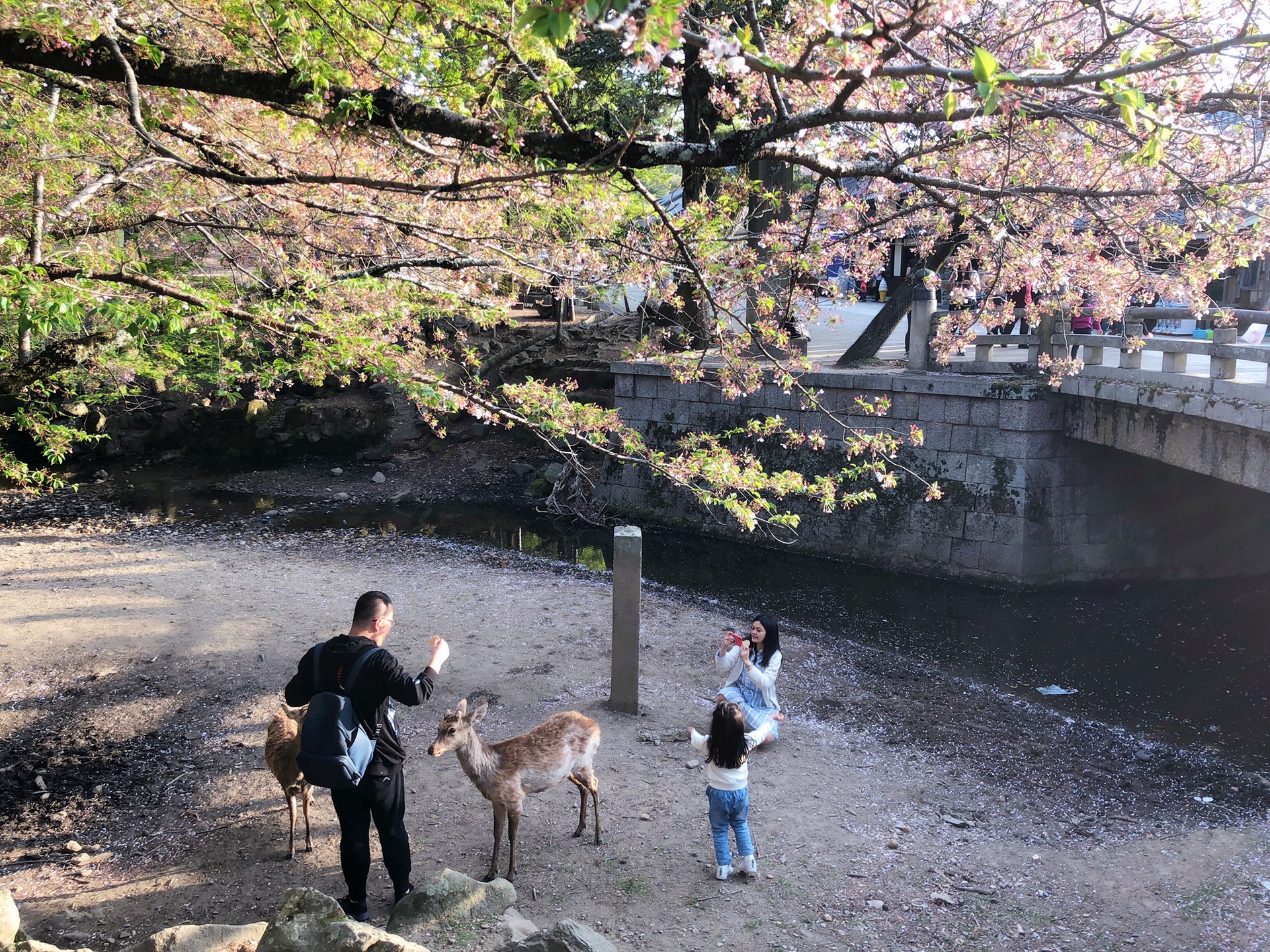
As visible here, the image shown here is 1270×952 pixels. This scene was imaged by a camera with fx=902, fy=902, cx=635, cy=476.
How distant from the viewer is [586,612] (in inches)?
448

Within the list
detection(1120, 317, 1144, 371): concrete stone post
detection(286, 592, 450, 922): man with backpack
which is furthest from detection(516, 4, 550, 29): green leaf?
detection(1120, 317, 1144, 371): concrete stone post

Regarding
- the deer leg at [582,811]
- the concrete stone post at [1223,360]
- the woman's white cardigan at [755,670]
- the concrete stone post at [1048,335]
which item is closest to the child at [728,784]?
the deer leg at [582,811]

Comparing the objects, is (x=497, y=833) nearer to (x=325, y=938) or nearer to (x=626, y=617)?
(x=325, y=938)

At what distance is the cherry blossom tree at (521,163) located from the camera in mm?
4902

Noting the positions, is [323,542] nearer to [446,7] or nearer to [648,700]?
[648,700]

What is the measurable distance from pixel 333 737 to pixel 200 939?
3.28ft

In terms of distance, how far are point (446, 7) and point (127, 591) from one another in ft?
28.0

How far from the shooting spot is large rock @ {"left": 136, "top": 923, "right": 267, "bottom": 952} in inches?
157

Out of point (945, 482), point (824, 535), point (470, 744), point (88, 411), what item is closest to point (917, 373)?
point (945, 482)

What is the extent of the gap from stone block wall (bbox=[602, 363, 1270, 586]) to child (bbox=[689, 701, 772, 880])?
10.0 metres

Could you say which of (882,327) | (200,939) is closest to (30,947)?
(200,939)

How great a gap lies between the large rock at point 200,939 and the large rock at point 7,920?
1.92 feet

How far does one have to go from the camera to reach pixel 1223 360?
35.9 feet

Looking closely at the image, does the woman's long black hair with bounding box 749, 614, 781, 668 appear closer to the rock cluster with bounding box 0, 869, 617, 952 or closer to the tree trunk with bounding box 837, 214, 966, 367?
the rock cluster with bounding box 0, 869, 617, 952
